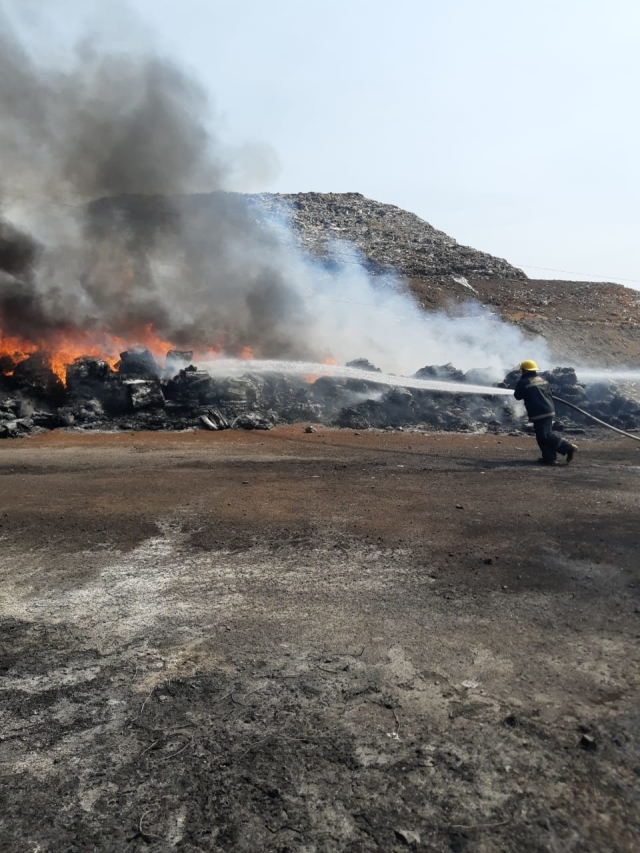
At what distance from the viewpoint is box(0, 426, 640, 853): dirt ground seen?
2.42 m

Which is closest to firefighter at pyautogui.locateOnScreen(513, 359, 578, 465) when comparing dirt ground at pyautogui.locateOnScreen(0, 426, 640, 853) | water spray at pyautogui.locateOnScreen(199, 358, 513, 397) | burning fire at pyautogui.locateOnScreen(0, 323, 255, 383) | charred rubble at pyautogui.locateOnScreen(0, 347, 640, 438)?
dirt ground at pyautogui.locateOnScreen(0, 426, 640, 853)

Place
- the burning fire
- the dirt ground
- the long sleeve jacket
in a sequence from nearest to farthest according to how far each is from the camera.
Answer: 1. the dirt ground
2. the long sleeve jacket
3. the burning fire

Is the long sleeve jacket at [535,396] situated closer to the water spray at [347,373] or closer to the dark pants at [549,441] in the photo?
the dark pants at [549,441]

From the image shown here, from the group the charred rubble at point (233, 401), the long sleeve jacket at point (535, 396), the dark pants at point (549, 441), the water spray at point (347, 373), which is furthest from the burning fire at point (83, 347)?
the dark pants at point (549, 441)

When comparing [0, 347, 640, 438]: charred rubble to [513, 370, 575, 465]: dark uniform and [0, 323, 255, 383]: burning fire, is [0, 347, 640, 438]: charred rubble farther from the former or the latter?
[513, 370, 575, 465]: dark uniform

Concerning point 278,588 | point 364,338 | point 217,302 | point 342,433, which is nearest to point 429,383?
point 342,433

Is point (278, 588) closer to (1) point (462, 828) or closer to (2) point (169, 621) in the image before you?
(2) point (169, 621)

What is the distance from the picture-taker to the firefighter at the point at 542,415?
371 inches

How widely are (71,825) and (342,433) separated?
11.3 m

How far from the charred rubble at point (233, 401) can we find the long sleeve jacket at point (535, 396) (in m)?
4.10

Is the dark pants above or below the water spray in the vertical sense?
below

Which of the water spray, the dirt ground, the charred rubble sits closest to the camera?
the dirt ground

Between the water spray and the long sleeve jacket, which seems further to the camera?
the water spray

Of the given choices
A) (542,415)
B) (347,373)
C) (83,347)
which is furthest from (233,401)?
(542,415)
